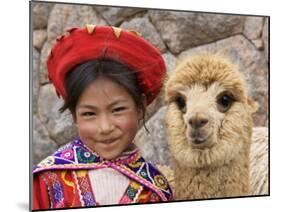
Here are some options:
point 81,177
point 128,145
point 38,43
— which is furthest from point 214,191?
point 38,43

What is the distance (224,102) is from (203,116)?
0.18 metres

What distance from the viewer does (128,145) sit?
359cm

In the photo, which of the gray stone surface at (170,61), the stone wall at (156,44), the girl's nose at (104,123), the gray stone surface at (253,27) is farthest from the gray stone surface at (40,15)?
the gray stone surface at (253,27)

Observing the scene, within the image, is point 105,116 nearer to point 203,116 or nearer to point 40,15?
point 203,116

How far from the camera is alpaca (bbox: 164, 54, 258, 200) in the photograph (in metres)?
3.63

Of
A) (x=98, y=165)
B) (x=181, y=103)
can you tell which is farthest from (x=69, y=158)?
(x=181, y=103)

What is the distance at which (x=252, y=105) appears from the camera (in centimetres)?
386

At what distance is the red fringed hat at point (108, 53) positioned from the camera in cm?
343

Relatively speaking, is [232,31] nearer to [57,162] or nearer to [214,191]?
[214,191]

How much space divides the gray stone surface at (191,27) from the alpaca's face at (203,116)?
0.19m

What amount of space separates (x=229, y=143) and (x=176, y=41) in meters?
0.77

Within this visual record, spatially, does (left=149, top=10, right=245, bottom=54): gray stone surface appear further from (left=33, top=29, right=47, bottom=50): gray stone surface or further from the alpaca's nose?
(left=33, top=29, right=47, bottom=50): gray stone surface

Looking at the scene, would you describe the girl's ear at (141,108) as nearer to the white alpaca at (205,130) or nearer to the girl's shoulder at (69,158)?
the white alpaca at (205,130)
